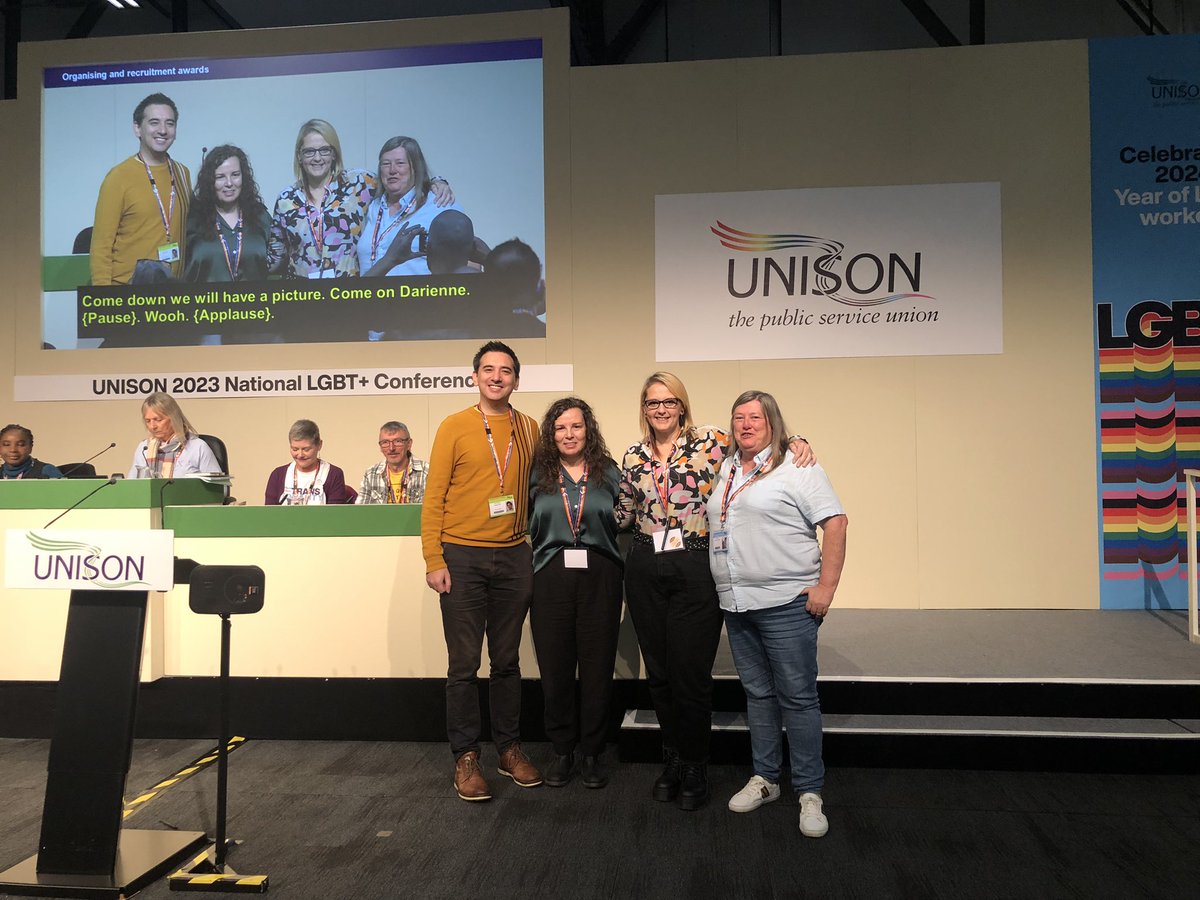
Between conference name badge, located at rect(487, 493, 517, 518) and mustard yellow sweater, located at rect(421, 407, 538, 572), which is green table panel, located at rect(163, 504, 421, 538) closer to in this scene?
mustard yellow sweater, located at rect(421, 407, 538, 572)

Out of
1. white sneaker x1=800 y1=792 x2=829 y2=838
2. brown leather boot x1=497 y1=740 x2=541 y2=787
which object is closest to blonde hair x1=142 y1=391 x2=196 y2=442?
brown leather boot x1=497 y1=740 x2=541 y2=787

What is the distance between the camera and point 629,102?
551cm

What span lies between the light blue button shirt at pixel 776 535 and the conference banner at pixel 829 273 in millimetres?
2913

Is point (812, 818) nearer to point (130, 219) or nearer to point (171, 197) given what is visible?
point (171, 197)

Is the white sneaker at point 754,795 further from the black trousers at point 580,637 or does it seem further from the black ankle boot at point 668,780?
the black trousers at point 580,637

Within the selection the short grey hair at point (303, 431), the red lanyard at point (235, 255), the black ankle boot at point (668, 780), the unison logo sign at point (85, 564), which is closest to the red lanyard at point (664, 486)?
the black ankle boot at point (668, 780)

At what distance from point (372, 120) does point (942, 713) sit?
5.01 metres

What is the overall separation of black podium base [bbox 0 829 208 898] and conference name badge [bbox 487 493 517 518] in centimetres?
135

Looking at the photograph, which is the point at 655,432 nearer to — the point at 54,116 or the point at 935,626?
the point at 935,626

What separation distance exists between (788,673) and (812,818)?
1.45 feet

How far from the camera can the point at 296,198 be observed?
5.67 m

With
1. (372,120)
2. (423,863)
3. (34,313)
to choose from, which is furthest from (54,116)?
(423,863)

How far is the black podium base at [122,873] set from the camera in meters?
2.21

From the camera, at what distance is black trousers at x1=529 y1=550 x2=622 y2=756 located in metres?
2.93
